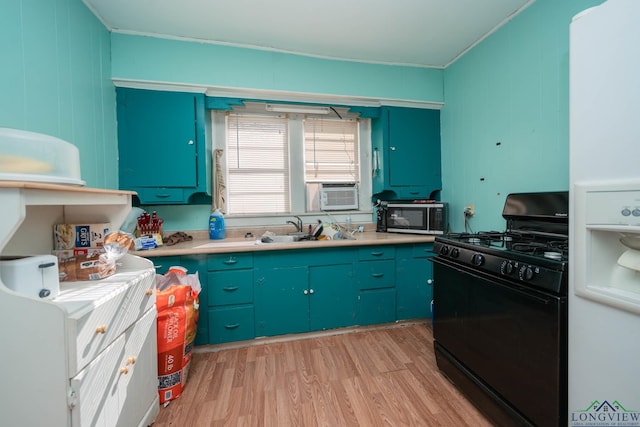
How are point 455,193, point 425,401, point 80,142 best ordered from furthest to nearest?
point 455,193, point 80,142, point 425,401

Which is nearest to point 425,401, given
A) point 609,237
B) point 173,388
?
point 609,237

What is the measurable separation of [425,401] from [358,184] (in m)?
2.03

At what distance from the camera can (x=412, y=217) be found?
256 cm

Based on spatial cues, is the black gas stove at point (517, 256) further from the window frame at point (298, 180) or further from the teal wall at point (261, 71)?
the teal wall at point (261, 71)

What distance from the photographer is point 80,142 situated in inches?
66.8

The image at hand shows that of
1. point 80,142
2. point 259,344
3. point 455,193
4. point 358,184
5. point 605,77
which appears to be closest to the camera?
point 605,77

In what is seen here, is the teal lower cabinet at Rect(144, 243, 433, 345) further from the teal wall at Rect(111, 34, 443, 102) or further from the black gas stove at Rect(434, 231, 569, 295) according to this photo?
the teal wall at Rect(111, 34, 443, 102)

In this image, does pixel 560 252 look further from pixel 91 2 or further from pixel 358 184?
pixel 91 2

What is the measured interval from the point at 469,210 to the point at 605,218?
1.62 meters

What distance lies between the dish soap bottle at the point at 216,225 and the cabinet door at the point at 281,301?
0.63 metres

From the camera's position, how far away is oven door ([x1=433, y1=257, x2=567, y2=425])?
1017 millimetres

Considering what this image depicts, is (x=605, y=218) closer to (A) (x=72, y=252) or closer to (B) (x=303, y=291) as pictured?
(B) (x=303, y=291)

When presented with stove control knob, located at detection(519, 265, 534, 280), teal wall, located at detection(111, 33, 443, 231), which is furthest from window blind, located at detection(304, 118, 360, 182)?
stove control knob, located at detection(519, 265, 534, 280)

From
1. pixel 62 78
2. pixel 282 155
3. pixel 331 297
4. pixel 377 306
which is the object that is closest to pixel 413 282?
pixel 377 306
